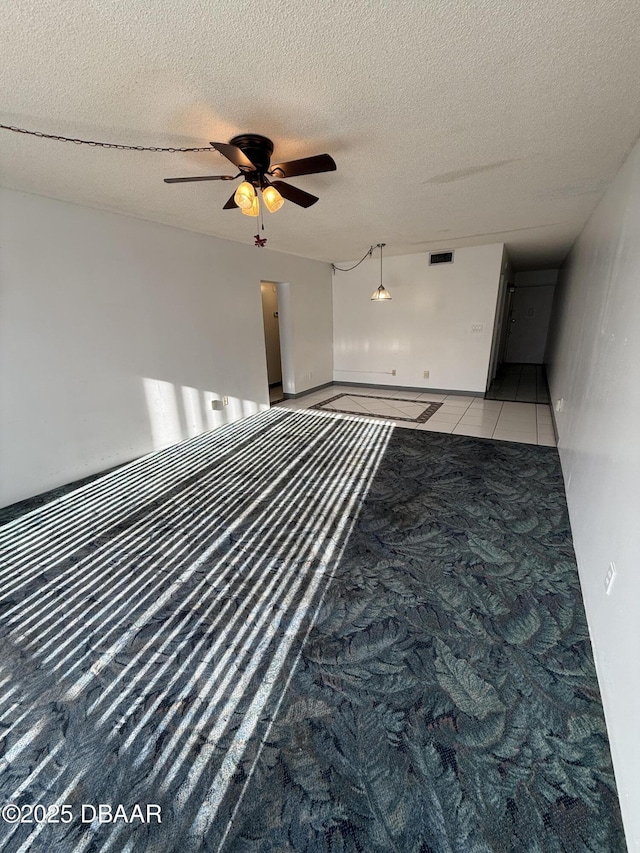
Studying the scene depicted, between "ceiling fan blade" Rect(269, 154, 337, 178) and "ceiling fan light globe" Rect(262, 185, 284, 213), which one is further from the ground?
"ceiling fan blade" Rect(269, 154, 337, 178)

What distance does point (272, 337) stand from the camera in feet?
22.7

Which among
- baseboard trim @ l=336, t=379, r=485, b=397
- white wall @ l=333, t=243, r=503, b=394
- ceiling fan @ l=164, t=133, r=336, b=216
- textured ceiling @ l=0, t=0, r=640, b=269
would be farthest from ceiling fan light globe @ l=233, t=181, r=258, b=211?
baseboard trim @ l=336, t=379, r=485, b=397

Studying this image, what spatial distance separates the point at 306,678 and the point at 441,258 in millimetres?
6147

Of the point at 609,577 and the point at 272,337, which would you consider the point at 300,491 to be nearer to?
the point at 609,577

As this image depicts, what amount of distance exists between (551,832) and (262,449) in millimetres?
3522

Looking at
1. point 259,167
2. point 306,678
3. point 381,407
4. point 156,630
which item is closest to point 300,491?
point 156,630

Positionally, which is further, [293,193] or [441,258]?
[441,258]

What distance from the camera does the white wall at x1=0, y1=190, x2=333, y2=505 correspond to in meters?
2.86

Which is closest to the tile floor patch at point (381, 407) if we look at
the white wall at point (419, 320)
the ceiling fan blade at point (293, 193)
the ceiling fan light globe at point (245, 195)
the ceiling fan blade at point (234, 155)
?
the white wall at point (419, 320)

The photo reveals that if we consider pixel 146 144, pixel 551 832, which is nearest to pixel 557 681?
pixel 551 832

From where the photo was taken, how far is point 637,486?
4.18 ft

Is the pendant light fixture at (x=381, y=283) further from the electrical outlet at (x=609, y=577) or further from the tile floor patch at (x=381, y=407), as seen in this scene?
the electrical outlet at (x=609, y=577)

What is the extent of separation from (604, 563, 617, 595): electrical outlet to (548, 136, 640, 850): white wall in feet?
0.12

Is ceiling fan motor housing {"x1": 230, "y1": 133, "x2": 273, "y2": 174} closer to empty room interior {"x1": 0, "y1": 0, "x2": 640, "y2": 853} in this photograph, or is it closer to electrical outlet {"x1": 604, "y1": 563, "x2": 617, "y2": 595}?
empty room interior {"x1": 0, "y1": 0, "x2": 640, "y2": 853}
